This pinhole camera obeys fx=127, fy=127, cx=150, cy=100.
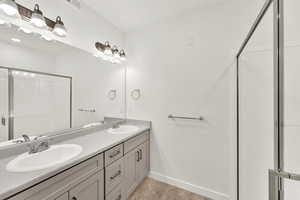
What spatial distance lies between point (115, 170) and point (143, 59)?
170 cm

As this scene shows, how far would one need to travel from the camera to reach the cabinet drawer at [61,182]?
0.75m

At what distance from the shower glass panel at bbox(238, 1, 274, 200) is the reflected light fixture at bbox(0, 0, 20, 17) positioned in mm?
1848

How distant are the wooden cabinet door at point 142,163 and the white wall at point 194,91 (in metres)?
0.11

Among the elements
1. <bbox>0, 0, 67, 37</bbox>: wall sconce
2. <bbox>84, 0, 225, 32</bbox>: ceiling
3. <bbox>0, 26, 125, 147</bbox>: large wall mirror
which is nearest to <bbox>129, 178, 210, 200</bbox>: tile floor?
<bbox>0, 26, 125, 147</bbox>: large wall mirror

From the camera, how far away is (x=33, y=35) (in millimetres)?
1237

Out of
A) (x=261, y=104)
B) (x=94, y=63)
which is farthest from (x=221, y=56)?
(x=94, y=63)

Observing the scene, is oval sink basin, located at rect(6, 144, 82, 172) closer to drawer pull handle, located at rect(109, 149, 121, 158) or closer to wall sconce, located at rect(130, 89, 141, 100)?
drawer pull handle, located at rect(109, 149, 121, 158)

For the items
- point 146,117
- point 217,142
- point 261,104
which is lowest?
point 217,142

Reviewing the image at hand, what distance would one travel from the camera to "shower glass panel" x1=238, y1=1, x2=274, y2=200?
0.97 m

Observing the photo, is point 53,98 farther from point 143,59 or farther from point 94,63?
point 143,59

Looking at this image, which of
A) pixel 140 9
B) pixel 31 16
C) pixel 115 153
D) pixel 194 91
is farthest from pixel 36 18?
pixel 194 91

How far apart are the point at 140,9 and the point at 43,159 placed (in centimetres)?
210

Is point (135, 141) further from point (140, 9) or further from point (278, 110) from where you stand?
point (140, 9)

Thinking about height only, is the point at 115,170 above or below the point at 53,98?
below
